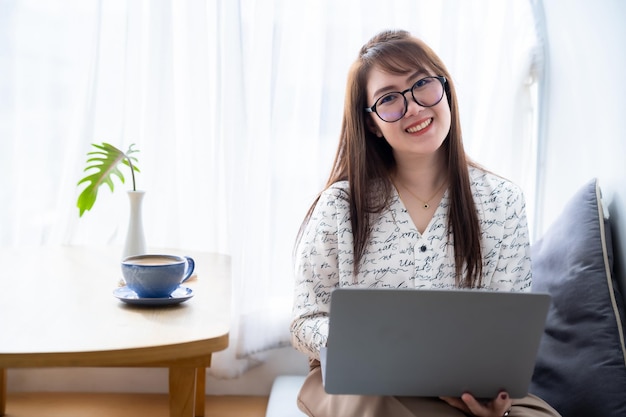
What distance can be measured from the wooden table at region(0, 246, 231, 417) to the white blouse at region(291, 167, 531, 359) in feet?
0.65

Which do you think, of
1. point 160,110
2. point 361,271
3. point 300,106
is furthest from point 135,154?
point 361,271

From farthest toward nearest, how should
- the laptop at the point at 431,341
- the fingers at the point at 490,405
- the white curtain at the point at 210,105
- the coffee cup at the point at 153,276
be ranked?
the white curtain at the point at 210,105 → the coffee cup at the point at 153,276 → the fingers at the point at 490,405 → the laptop at the point at 431,341

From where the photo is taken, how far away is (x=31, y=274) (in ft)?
5.42

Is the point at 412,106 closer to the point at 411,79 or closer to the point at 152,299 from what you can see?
the point at 411,79

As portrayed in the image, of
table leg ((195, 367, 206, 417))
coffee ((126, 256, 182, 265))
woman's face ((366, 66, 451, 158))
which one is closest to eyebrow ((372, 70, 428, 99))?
woman's face ((366, 66, 451, 158))

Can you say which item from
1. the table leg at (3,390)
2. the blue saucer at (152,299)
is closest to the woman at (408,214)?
the blue saucer at (152,299)

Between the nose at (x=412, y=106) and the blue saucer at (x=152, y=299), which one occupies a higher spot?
the nose at (x=412, y=106)

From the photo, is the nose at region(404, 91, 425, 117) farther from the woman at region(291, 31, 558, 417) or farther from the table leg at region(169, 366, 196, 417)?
the table leg at region(169, 366, 196, 417)

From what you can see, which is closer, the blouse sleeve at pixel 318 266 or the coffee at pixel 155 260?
the coffee at pixel 155 260

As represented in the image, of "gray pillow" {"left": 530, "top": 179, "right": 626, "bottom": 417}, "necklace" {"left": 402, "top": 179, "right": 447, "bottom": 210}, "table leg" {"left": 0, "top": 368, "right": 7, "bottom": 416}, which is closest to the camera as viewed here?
"gray pillow" {"left": 530, "top": 179, "right": 626, "bottom": 417}

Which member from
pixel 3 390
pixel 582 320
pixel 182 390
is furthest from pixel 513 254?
pixel 3 390

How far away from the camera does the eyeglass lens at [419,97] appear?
159 cm

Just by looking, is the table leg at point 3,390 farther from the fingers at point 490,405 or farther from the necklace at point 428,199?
the fingers at point 490,405

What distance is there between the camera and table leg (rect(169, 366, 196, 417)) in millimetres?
1322
